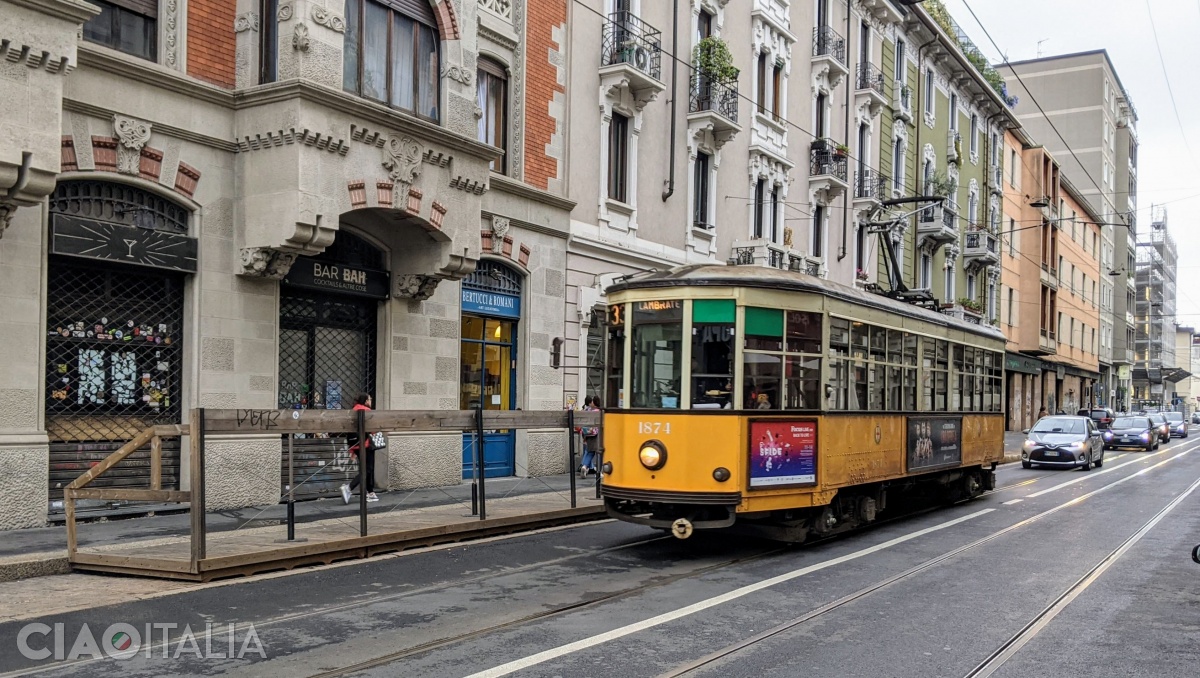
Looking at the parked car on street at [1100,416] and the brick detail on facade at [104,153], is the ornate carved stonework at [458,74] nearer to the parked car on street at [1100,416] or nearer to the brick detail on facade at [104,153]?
the brick detail on facade at [104,153]

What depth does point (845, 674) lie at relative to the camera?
6465mm

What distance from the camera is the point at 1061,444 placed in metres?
27.7

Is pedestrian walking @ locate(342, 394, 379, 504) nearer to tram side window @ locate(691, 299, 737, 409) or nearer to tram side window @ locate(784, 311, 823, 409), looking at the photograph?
tram side window @ locate(691, 299, 737, 409)

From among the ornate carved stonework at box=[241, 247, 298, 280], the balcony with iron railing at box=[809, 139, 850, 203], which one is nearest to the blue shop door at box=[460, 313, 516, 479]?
the ornate carved stonework at box=[241, 247, 298, 280]

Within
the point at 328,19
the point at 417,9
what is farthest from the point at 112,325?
the point at 417,9

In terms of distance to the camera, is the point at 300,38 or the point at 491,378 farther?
the point at 491,378

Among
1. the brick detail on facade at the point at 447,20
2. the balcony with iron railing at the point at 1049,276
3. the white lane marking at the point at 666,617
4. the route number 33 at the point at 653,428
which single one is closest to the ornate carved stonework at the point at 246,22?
the brick detail on facade at the point at 447,20

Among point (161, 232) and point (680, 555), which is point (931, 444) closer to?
point (680, 555)

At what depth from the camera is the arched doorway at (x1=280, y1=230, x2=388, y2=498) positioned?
15.3 meters

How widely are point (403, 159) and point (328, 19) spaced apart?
7.38 ft

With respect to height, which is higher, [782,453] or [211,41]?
[211,41]

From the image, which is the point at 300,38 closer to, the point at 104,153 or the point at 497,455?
the point at 104,153

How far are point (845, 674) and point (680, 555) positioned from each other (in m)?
4.84

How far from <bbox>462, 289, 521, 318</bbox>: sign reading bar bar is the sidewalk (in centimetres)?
334
